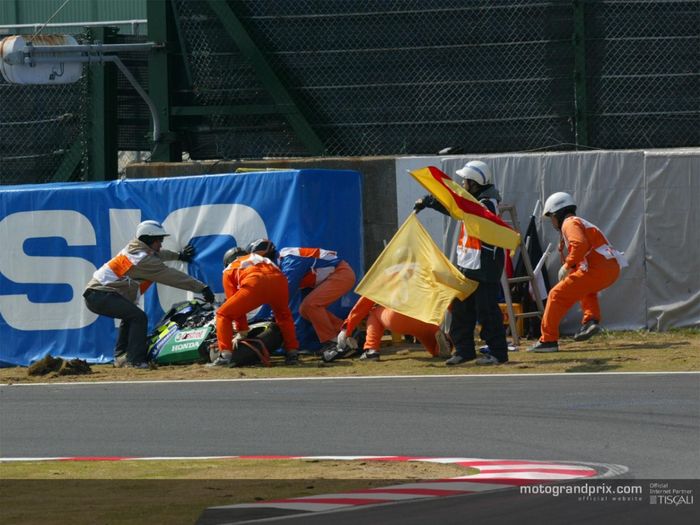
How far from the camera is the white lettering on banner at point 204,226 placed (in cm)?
1567

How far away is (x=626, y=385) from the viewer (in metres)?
11.7

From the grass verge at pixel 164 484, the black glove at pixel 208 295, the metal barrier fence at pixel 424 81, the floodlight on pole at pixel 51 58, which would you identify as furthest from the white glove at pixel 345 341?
the floodlight on pole at pixel 51 58

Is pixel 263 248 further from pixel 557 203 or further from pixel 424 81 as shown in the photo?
pixel 424 81

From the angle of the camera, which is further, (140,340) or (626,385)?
(140,340)

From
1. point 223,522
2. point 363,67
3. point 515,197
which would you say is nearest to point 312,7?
point 363,67

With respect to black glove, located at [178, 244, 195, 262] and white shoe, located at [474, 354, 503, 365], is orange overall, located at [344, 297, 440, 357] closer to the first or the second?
white shoe, located at [474, 354, 503, 365]

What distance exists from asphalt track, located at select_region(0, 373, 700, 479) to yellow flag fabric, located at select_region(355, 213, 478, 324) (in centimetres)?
131

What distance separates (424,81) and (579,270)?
16.5ft

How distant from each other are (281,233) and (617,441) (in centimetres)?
699

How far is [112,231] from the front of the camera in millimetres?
16141

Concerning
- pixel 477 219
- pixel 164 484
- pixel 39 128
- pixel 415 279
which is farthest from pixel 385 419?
pixel 39 128

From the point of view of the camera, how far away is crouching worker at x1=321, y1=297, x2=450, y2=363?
47.3 feet

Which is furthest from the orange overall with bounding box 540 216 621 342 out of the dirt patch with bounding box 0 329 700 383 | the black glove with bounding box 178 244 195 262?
the black glove with bounding box 178 244 195 262

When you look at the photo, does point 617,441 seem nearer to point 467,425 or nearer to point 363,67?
point 467,425
